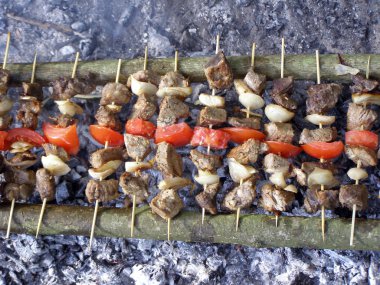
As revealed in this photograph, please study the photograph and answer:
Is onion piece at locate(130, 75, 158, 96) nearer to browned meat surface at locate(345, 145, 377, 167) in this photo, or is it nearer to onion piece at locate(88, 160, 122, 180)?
onion piece at locate(88, 160, 122, 180)

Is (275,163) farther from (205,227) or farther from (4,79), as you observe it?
(4,79)

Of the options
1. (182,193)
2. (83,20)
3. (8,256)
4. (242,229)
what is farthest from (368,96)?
(8,256)

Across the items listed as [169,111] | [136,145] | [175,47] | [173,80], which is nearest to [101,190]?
[136,145]

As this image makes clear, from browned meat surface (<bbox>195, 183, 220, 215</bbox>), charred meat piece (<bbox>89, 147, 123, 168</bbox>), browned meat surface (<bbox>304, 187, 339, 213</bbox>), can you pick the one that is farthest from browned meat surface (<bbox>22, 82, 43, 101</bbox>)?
browned meat surface (<bbox>304, 187, 339, 213</bbox>)

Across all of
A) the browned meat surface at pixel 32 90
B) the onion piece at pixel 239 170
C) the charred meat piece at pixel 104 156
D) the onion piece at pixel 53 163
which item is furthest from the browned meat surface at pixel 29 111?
the onion piece at pixel 239 170

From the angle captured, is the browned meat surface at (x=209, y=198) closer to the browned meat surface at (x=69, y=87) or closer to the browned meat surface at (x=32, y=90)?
the browned meat surface at (x=69, y=87)

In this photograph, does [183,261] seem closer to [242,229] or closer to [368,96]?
[242,229]
